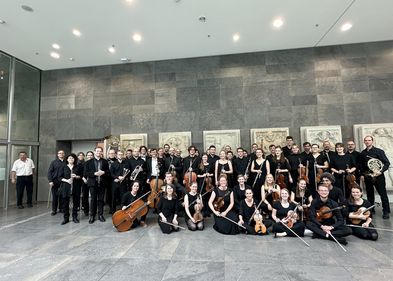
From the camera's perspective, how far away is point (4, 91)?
596 cm

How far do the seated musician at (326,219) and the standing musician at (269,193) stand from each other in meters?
0.62

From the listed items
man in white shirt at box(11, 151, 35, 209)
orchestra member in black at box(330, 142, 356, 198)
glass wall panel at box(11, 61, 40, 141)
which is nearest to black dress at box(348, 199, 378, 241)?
orchestra member in black at box(330, 142, 356, 198)

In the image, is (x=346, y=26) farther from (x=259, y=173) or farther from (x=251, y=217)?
(x=251, y=217)

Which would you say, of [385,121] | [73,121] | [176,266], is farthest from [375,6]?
[73,121]

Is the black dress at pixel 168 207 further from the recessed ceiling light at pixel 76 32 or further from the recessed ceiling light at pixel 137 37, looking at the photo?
the recessed ceiling light at pixel 76 32

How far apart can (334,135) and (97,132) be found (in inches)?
278

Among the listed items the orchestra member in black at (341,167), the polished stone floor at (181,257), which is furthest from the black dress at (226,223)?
the orchestra member in black at (341,167)

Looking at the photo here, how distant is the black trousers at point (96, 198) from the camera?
13.6 feet

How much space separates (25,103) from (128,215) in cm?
579

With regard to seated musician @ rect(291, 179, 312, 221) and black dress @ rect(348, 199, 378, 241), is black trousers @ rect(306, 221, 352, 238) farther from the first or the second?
seated musician @ rect(291, 179, 312, 221)

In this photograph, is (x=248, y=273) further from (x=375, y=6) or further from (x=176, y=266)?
(x=375, y=6)

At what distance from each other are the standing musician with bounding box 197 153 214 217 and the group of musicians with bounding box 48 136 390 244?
0.07 ft

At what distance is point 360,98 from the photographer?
5727 mm

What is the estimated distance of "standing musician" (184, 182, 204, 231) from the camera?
11.6 feet
